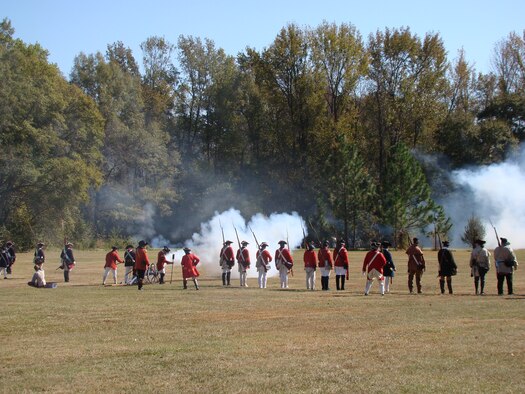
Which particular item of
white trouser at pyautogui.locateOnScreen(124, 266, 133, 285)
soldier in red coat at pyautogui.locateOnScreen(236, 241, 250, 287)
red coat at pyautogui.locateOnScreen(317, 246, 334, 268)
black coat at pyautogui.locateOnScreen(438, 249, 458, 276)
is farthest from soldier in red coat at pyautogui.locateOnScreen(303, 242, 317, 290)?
white trouser at pyautogui.locateOnScreen(124, 266, 133, 285)

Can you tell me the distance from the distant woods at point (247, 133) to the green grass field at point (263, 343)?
40.0 m

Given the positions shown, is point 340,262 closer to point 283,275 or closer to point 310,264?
point 310,264

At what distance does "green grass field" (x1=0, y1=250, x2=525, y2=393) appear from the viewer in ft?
38.5

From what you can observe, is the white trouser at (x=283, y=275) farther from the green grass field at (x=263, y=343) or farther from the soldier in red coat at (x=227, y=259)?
the green grass field at (x=263, y=343)

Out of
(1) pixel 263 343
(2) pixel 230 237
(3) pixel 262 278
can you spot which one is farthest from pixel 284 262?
(1) pixel 263 343

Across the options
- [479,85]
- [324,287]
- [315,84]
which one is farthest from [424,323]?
[479,85]

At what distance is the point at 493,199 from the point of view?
61.3 m

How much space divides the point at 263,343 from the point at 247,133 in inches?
2947

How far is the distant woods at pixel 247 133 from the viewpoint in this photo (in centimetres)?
6425

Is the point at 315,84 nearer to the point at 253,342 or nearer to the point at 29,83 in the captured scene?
the point at 29,83

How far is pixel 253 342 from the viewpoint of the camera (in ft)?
50.2

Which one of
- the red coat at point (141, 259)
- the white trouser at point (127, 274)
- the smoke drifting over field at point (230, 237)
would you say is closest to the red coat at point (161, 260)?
the white trouser at point (127, 274)

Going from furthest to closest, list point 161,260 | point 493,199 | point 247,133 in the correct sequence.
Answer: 1. point 247,133
2. point 493,199
3. point 161,260

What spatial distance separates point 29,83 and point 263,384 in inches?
2220
